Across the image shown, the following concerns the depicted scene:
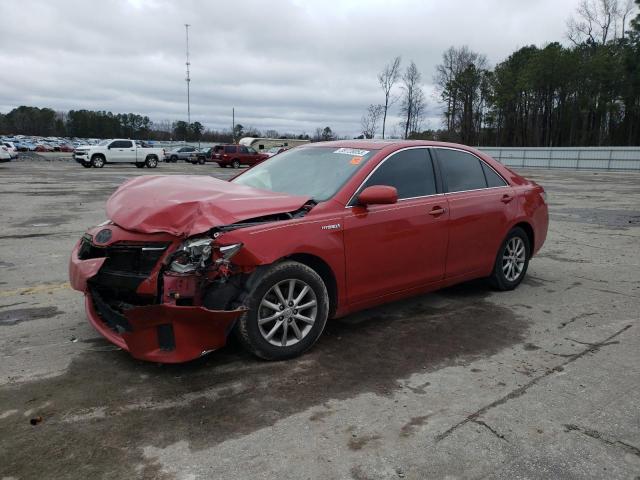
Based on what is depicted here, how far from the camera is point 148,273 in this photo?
346 cm

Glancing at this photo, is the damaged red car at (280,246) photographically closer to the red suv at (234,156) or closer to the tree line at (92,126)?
the red suv at (234,156)

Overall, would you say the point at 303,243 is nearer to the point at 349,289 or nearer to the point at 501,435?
the point at 349,289

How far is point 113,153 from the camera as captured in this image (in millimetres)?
35188

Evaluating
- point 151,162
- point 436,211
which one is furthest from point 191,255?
point 151,162

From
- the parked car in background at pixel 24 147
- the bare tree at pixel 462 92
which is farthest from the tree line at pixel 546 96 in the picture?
the parked car in background at pixel 24 147

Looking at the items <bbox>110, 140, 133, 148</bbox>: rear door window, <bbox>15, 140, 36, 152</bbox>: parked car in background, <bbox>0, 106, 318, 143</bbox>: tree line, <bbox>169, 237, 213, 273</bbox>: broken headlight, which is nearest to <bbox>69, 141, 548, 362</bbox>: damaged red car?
<bbox>169, 237, 213, 273</bbox>: broken headlight

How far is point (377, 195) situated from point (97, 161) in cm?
3488

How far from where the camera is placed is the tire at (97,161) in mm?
34662

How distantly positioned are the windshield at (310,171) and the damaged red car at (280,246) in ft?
0.05

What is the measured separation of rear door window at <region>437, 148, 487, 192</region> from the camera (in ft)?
16.6

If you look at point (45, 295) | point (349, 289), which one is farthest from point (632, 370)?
point (45, 295)

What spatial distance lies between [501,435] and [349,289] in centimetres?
161

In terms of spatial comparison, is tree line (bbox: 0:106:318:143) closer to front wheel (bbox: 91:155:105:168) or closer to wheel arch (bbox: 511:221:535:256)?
front wheel (bbox: 91:155:105:168)

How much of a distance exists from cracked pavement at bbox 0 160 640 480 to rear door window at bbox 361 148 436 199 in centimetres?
121
